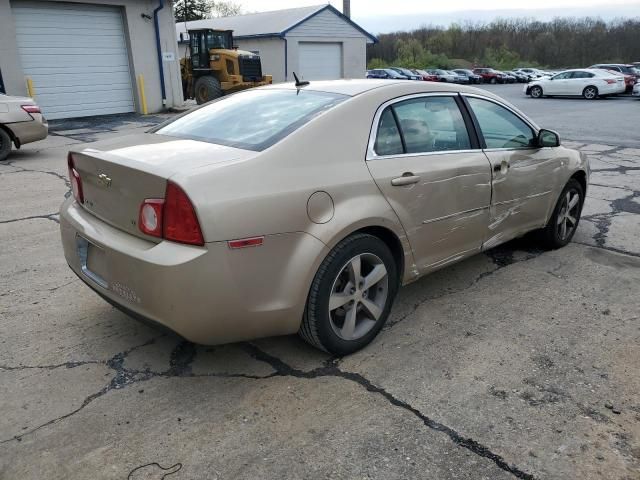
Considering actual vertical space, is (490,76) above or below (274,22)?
below

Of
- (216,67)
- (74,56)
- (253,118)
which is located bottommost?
(253,118)

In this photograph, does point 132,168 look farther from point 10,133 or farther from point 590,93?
point 590,93

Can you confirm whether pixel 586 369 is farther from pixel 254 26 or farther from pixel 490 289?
pixel 254 26

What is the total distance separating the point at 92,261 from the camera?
2.95m

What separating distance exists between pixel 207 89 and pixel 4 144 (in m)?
11.2

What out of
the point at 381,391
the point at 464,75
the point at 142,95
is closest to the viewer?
the point at 381,391

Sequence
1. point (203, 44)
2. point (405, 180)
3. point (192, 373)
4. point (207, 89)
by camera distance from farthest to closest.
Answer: point (203, 44) → point (207, 89) → point (405, 180) → point (192, 373)

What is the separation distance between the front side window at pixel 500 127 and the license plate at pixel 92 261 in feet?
8.90

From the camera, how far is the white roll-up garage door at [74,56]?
14555 mm

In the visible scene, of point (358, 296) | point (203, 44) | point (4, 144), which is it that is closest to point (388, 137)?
point (358, 296)

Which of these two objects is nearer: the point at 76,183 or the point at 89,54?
the point at 76,183

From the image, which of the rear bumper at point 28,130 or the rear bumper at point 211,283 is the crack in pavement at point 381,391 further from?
the rear bumper at point 28,130

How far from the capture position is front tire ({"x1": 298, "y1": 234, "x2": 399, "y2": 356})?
2.87 meters

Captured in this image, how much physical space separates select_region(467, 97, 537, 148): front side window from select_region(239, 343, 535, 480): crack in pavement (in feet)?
6.59
